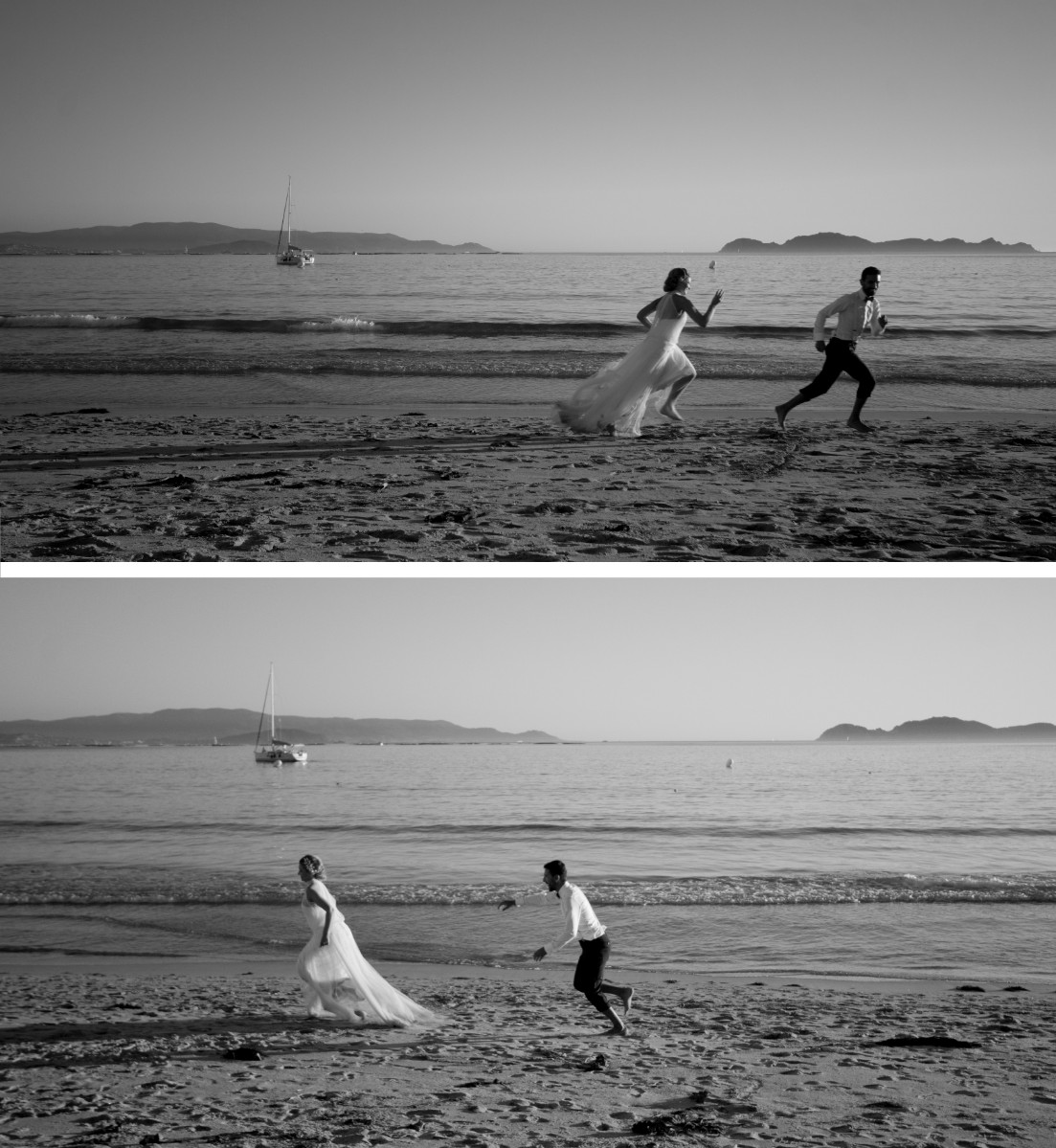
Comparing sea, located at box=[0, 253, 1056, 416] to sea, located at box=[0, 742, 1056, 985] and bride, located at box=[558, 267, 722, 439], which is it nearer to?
bride, located at box=[558, 267, 722, 439]

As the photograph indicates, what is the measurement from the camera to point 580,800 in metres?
36.9

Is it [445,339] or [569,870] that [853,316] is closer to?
[569,870]

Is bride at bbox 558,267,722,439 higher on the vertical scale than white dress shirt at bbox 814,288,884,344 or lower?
lower

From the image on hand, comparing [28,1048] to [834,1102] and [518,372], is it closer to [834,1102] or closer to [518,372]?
[834,1102]

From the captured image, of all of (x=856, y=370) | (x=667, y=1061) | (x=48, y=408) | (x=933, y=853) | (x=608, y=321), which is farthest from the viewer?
(x=608, y=321)

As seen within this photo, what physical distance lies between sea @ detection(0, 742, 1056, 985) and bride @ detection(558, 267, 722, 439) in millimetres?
6027

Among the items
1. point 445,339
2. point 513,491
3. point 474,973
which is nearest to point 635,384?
point 513,491

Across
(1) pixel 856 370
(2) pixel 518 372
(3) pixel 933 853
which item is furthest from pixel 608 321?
(1) pixel 856 370

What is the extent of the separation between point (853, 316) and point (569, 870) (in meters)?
11.8

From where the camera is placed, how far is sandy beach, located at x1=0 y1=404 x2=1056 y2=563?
9078 mm

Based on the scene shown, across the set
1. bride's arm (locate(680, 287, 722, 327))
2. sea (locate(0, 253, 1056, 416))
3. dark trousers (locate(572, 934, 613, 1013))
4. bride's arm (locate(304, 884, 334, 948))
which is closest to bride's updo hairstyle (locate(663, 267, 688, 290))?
bride's arm (locate(680, 287, 722, 327))

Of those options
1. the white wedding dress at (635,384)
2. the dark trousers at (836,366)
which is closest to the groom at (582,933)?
the dark trousers at (836,366)

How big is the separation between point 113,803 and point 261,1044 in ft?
93.6

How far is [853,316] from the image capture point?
11.1 metres
